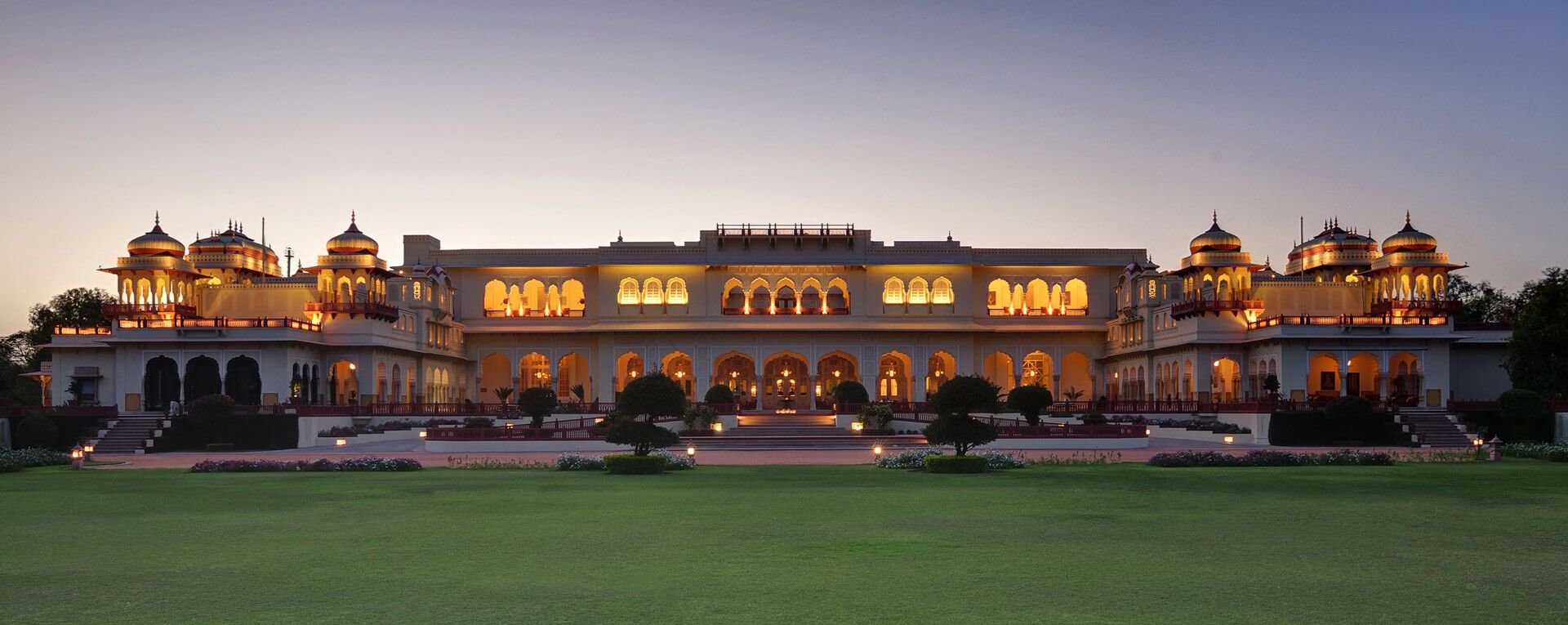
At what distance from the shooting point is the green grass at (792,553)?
33.3 feet

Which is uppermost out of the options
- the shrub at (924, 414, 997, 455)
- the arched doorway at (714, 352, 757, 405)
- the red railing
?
the red railing

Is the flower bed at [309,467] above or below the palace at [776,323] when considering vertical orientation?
below

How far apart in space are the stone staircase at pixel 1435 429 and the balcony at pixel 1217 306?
29.3 ft

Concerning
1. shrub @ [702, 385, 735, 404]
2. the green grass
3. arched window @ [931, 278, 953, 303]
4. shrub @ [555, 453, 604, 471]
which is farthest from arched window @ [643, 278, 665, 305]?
the green grass

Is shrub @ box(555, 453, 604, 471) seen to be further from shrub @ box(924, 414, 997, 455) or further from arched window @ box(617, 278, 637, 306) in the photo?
arched window @ box(617, 278, 637, 306)

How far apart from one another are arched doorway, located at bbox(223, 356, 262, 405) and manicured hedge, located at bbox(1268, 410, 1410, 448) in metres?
34.7

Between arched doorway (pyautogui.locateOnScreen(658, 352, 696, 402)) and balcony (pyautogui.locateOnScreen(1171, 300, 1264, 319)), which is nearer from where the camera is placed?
balcony (pyautogui.locateOnScreen(1171, 300, 1264, 319))

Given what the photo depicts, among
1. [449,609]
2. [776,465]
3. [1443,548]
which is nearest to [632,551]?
[449,609]

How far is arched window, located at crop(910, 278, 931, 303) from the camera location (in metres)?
62.4

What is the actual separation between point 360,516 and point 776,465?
1249 cm

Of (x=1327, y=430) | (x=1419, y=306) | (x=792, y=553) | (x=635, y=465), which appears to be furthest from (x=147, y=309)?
(x=1419, y=306)

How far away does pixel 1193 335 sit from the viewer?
5041 cm

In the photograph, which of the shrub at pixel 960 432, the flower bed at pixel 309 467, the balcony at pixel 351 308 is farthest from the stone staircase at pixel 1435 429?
the balcony at pixel 351 308

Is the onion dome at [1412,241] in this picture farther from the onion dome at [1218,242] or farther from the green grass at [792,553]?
the green grass at [792,553]
